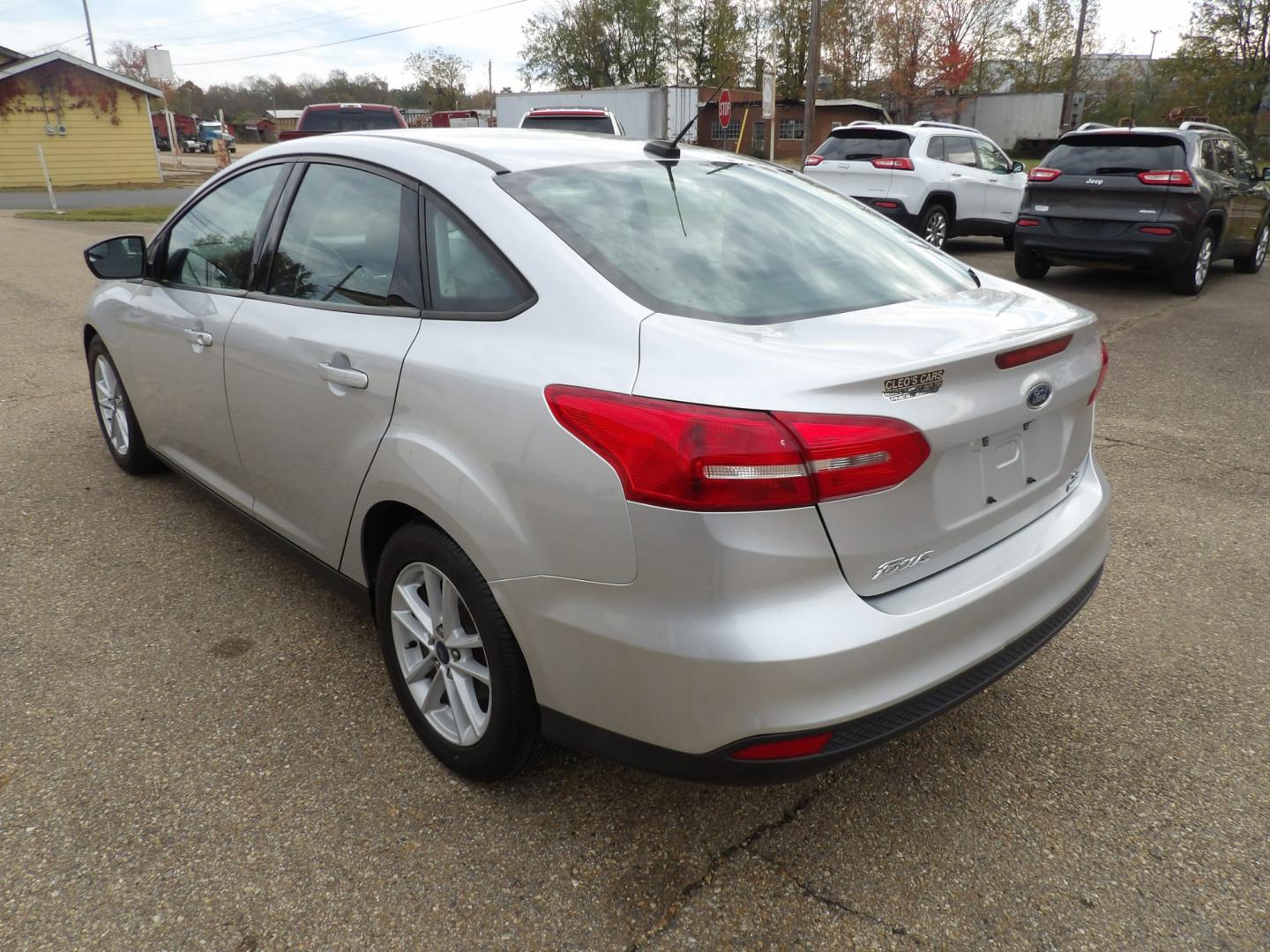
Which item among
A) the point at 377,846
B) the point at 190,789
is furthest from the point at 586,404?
the point at 190,789

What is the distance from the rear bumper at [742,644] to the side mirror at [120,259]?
2.71 meters

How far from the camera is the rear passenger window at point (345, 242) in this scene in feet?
8.36

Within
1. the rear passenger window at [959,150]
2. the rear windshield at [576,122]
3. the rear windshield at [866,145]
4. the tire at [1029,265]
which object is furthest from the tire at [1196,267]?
the rear windshield at [576,122]

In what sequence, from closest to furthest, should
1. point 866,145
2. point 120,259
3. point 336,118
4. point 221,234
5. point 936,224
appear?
1. point 221,234
2. point 120,259
3. point 866,145
4. point 936,224
5. point 336,118

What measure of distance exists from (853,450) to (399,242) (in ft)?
4.68

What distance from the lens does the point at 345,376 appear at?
8.23 feet

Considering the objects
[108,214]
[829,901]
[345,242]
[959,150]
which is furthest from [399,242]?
[108,214]

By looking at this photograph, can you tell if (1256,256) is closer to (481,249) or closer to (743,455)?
(481,249)

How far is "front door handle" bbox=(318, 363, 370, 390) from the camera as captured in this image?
8.03 feet

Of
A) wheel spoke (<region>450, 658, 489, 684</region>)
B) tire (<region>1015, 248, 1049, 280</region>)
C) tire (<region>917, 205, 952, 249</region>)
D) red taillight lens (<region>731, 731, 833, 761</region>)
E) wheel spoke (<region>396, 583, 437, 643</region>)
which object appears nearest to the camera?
red taillight lens (<region>731, 731, 833, 761</region>)

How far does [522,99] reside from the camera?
1259 inches

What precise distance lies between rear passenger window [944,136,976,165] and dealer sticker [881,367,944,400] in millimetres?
11782

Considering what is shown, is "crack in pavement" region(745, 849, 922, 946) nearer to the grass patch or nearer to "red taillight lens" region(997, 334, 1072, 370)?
"red taillight lens" region(997, 334, 1072, 370)

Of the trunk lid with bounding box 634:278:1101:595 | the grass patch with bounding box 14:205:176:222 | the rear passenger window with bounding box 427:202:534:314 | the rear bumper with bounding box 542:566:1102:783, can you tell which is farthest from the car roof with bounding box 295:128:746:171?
the grass patch with bounding box 14:205:176:222
